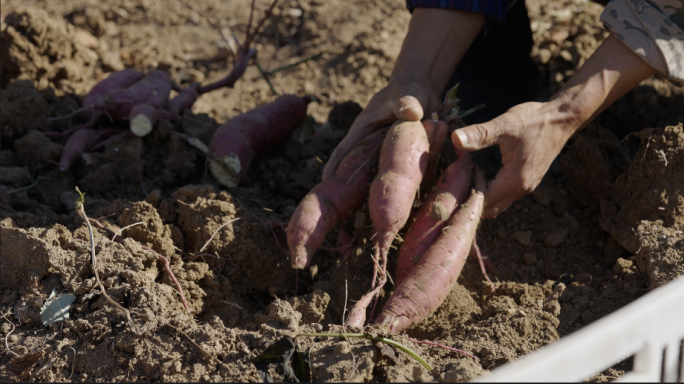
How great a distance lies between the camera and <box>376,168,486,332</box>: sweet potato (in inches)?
67.7

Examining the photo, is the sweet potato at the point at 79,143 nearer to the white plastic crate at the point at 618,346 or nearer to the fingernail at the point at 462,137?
the fingernail at the point at 462,137

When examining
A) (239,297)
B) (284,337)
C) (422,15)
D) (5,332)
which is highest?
(422,15)

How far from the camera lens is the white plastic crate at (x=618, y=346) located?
88 cm

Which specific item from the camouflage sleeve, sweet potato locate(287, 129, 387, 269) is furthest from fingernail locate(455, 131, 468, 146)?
the camouflage sleeve

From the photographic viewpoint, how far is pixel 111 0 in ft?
14.6

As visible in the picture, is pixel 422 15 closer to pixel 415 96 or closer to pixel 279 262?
pixel 415 96

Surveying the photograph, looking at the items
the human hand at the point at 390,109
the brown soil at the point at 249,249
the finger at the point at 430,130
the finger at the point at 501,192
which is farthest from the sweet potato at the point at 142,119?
the finger at the point at 501,192

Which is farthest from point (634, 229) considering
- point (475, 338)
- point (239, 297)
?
point (239, 297)

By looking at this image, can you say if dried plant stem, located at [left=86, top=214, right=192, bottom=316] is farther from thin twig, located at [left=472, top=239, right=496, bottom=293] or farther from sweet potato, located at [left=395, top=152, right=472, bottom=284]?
thin twig, located at [left=472, top=239, right=496, bottom=293]

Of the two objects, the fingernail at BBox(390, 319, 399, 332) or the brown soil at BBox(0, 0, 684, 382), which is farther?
the fingernail at BBox(390, 319, 399, 332)

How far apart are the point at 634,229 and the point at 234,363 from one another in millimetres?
1565

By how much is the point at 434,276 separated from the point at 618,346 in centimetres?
86

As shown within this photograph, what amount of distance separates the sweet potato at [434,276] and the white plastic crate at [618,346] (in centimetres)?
78

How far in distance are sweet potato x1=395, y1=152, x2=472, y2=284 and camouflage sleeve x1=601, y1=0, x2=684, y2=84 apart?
2.55 feet
